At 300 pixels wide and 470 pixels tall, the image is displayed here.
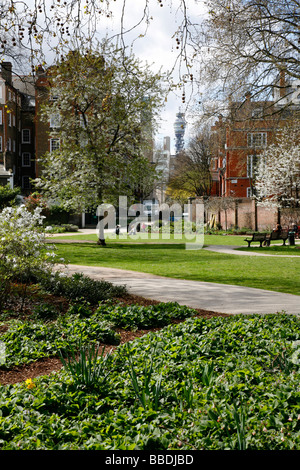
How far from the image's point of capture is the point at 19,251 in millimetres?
8492

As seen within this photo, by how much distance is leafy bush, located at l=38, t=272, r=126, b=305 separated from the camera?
28.5 feet

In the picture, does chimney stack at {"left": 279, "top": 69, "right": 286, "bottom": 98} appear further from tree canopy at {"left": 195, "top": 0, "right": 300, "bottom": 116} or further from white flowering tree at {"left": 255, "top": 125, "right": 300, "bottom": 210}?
white flowering tree at {"left": 255, "top": 125, "right": 300, "bottom": 210}

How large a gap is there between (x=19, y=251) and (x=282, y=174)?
3105cm

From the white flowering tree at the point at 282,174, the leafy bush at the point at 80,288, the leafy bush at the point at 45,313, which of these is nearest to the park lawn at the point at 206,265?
the leafy bush at the point at 80,288

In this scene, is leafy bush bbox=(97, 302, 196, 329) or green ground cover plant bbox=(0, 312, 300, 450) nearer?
green ground cover plant bbox=(0, 312, 300, 450)

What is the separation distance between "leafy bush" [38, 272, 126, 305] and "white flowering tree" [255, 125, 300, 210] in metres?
26.7

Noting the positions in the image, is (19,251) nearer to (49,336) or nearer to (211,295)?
(49,336)

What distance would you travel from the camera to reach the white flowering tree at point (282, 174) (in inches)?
1380

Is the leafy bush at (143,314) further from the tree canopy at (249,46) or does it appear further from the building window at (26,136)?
the building window at (26,136)

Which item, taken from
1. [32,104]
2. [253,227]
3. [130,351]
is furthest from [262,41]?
[32,104]

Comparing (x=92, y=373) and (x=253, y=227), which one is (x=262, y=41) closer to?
(x=92, y=373)

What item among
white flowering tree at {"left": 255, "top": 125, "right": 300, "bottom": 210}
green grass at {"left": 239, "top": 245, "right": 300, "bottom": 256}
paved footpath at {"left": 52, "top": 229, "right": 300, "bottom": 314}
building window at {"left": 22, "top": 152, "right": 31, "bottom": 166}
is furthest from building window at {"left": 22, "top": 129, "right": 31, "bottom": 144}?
paved footpath at {"left": 52, "top": 229, "right": 300, "bottom": 314}

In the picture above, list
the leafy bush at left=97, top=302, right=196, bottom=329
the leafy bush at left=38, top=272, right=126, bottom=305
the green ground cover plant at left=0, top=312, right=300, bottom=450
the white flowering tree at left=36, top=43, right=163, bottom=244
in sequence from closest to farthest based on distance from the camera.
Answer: the green ground cover plant at left=0, top=312, right=300, bottom=450 → the leafy bush at left=97, top=302, right=196, bottom=329 → the leafy bush at left=38, top=272, right=126, bottom=305 → the white flowering tree at left=36, top=43, right=163, bottom=244

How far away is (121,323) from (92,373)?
2835 millimetres
